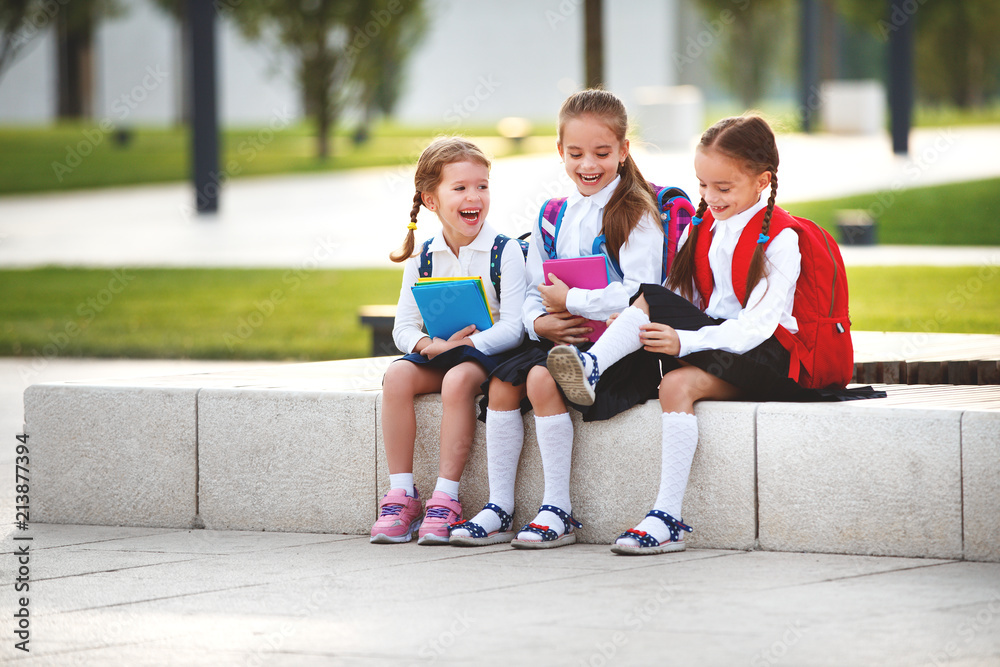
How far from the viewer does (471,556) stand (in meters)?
4.52

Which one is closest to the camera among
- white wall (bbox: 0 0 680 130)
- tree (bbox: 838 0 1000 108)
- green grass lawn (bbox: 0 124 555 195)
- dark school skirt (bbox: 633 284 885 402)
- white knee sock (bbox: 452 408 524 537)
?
dark school skirt (bbox: 633 284 885 402)

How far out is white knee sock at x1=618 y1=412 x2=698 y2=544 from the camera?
4.46 metres

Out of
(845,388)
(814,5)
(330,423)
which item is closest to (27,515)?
(330,423)

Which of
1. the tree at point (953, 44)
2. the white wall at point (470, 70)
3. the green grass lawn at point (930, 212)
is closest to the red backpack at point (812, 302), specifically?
the green grass lawn at point (930, 212)

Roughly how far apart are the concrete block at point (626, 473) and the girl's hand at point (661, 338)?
229 mm

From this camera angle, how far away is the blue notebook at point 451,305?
16.3 ft

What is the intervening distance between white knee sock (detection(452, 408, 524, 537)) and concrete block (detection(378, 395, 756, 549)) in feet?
0.34

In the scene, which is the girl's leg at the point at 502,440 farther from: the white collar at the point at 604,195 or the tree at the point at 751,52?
the tree at the point at 751,52

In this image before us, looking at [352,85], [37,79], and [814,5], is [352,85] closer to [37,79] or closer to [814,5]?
[814,5]

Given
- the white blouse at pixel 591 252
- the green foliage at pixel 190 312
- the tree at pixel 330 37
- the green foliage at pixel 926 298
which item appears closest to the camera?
the white blouse at pixel 591 252

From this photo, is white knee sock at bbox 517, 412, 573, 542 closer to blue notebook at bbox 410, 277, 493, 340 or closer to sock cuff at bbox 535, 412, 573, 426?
sock cuff at bbox 535, 412, 573, 426

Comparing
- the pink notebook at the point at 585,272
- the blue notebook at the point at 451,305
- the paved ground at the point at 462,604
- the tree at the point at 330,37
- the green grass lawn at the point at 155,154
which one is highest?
the tree at the point at 330,37

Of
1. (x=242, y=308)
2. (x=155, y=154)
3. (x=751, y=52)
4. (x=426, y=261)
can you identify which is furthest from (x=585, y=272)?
(x=751, y=52)

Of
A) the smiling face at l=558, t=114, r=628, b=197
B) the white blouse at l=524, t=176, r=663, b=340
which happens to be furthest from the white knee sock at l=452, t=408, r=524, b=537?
the smiling face at l=558, t=114, r=628, b=197
